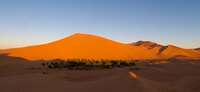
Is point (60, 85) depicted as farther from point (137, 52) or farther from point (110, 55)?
point (137, 52)

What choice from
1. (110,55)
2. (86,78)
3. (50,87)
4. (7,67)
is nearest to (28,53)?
(110,55)

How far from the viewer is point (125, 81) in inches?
368

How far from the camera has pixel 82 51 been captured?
4184 centimetres

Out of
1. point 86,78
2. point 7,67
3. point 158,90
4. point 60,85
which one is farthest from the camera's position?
point 7,67

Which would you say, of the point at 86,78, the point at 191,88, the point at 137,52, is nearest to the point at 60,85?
the point at 86,78


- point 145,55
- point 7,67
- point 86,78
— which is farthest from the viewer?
point 145,55

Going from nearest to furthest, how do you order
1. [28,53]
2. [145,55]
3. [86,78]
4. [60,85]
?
[60,85] → [86,78] → [28,53] → [145,55]

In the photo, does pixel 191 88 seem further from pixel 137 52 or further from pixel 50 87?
pixel 137 52

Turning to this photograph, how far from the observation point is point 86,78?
11852mm

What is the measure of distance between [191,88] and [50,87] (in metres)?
4.36

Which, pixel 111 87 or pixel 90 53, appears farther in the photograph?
pixel 90 53

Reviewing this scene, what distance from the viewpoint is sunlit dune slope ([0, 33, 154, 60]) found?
39188 millimetres

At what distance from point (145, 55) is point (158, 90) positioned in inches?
1566

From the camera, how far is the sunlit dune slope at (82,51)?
39.2 meters
